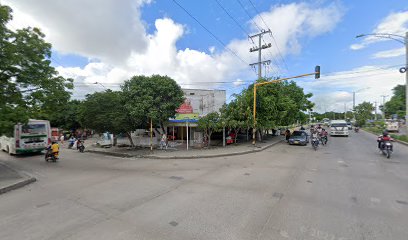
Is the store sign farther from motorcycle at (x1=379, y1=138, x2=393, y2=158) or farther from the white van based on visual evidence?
the white van

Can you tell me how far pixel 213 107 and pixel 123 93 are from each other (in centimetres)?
1649

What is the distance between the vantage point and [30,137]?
1510 centimetres

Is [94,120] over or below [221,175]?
over

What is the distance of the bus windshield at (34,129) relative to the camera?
48.3ft

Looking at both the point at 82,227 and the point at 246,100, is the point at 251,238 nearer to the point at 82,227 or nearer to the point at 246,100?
the point at 82,227

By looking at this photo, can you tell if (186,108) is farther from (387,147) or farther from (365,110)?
(365,110)

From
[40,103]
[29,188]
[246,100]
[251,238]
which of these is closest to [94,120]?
[40,103]

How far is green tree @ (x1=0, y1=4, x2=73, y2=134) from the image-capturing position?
843 centimetres

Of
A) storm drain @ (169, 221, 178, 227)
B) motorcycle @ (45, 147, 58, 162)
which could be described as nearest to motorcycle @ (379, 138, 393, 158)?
storm drain @ (169, 221, 178, 227)

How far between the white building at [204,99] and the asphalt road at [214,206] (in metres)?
21.2

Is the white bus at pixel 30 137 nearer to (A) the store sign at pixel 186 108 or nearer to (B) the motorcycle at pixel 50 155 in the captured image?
(B) the motorcycle at pixel 50 155

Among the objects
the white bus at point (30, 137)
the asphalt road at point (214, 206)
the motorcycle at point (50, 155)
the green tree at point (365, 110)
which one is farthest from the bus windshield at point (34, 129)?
the green tree at point (365, 110)

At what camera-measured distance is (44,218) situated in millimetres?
4574

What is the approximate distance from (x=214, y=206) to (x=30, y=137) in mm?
16940
